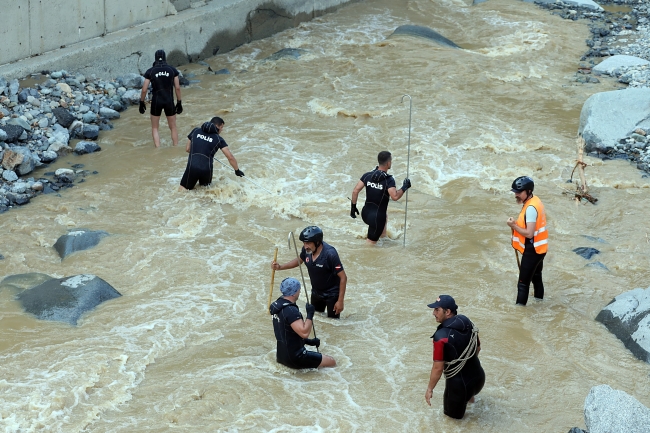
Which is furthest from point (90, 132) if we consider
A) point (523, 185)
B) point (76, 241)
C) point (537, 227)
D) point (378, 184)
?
point (537, 227)

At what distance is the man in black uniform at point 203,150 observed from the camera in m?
11.3

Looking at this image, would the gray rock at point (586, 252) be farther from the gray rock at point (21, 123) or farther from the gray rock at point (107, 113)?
the gray rock at point (21, 123)

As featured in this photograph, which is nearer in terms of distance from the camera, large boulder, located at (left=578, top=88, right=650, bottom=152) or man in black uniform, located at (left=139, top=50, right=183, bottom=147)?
man in black uniform, located at (left=139, top=50, right=183, bottom=147)

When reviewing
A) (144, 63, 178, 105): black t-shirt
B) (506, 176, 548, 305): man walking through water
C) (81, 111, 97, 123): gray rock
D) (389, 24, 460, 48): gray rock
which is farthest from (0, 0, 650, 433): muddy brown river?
(389, 24, 460, 48): gray rock

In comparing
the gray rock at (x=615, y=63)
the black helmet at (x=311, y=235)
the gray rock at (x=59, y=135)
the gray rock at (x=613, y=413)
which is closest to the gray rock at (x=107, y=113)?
the gray rock at (x=59, y=135)

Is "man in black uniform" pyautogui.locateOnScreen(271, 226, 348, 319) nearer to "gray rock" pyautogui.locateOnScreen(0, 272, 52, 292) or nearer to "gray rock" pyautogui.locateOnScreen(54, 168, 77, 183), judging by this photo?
"gray rock" pyautogui.locateOnScreen(0, 272, 52, 292)

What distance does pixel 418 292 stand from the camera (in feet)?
29.9

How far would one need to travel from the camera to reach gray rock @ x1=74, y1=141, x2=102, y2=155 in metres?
12.9

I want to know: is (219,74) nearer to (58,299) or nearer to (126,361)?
(58,299)

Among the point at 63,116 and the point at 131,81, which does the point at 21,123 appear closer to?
Answer: the point at 63,116

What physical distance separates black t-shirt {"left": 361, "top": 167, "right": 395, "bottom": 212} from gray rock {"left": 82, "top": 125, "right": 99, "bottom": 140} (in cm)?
590

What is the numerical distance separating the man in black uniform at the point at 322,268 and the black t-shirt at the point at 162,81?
584cm

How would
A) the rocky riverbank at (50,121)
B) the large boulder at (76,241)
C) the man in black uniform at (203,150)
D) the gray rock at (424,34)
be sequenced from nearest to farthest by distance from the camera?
the large boulder at (76,241) → the man in black uniform at (203,150) → the rocky riverbank at (50,121) → the gray rock at (424,34)

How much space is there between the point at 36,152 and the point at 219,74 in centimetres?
569
